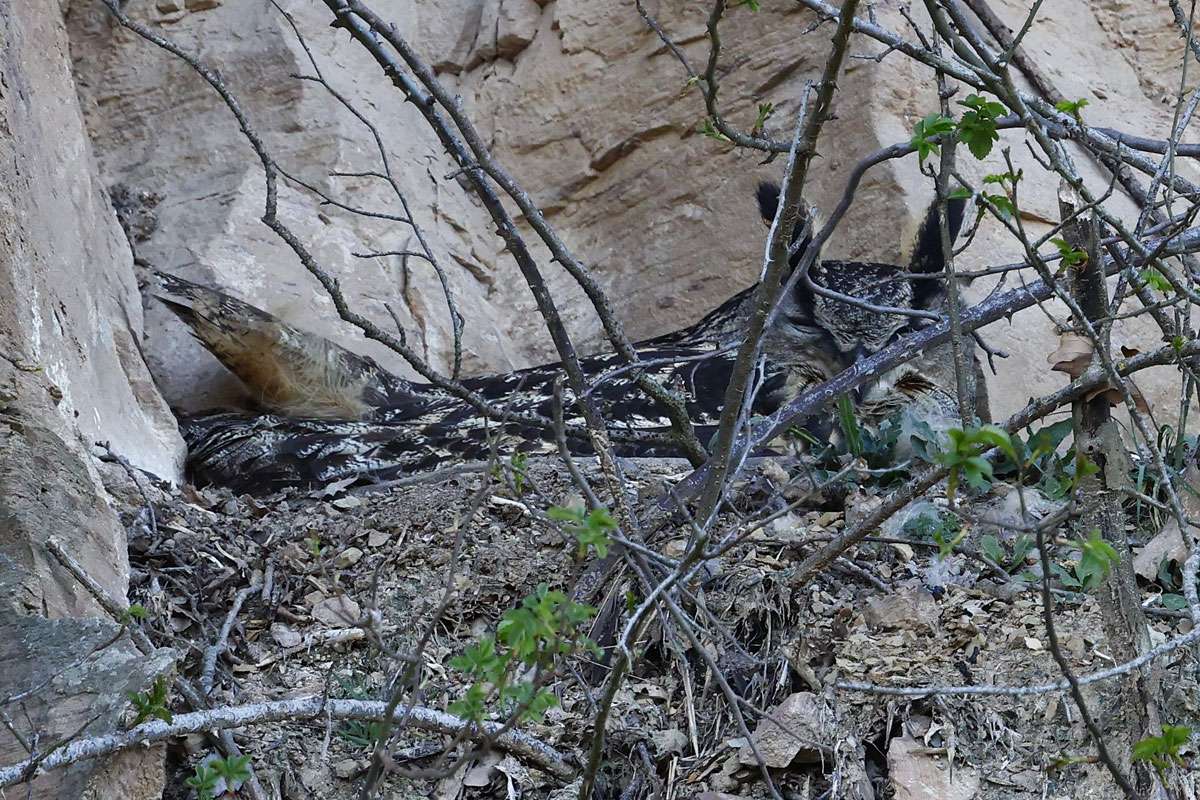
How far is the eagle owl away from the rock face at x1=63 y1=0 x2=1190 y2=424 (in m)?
0.31

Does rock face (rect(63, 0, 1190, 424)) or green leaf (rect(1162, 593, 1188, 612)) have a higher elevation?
rock face (rect(63, 0, 1190, 424))

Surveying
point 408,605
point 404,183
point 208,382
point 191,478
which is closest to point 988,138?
point 408,605

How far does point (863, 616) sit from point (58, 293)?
2.32 m

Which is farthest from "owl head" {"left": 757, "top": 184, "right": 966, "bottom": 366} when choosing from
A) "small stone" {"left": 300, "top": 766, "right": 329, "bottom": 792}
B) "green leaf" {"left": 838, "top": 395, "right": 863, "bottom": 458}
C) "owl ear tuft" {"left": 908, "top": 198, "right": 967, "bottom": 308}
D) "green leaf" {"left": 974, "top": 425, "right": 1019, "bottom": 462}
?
"green leaf" {"left": 974, "top": 425, "right": 1019, "bottom": 462}

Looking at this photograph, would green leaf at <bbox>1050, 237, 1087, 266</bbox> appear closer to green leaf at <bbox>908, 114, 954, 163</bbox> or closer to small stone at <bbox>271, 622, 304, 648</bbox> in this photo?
green leaf at <bbox>908, 114, 954, 163</bbox>

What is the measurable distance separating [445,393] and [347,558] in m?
1.35

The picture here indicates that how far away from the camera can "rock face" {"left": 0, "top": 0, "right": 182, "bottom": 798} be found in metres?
2.29

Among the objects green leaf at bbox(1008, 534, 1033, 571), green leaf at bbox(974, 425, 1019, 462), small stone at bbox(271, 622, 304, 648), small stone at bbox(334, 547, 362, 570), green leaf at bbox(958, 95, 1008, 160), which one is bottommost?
green leaf at bbox(1008, 534, 1033, 571)

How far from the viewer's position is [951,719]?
108 inches

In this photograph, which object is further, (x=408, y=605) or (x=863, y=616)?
(x=408, y=605)

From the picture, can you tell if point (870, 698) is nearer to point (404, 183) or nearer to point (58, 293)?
point (58, 293)

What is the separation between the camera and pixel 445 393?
195 inches

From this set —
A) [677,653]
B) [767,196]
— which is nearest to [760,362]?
[677,653]

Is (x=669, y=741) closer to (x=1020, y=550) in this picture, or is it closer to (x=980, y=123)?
(x=1020, y=550)
